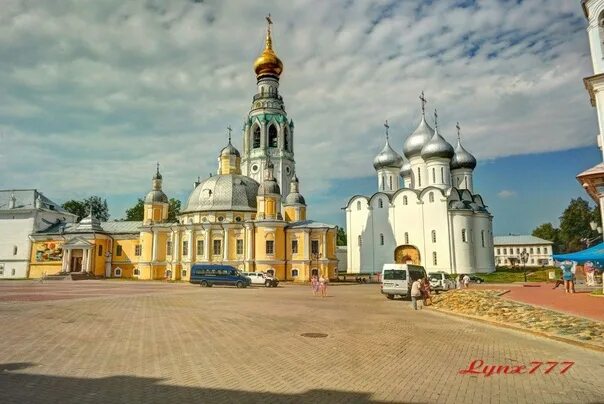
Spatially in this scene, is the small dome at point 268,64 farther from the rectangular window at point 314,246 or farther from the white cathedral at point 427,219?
the rectangular window at point 314,246

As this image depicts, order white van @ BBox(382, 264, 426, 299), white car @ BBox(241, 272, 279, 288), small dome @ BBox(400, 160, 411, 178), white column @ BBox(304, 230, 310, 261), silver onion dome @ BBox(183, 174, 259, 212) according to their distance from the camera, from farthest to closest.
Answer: small dome @ BBox(400, 160, 411, 178), silver onion dome @ BBox(183, 174, 259, 212), white column @ BBox(304, 230, 310, 261), white car @ BBox(241, 272, 279, 288), white van @ BBox(382, 264, 426, 299)

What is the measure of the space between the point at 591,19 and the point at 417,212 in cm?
2999

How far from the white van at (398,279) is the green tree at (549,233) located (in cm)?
8827

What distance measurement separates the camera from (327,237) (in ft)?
151

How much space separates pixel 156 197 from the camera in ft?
176

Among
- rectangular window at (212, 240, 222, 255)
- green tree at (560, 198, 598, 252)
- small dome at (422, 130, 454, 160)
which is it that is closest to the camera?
rectangular window at (212, 240, 222, 255)

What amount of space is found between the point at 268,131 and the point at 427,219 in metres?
29.3

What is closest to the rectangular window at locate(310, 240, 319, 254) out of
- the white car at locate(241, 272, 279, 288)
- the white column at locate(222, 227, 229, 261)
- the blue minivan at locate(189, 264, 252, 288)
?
the white car at locate(241, 272, 279, 288)

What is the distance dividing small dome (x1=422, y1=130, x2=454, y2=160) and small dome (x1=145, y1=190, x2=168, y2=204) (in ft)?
110

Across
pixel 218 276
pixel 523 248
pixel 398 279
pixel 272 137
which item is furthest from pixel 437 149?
pixel 523 248

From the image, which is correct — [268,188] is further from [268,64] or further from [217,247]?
[268,64]

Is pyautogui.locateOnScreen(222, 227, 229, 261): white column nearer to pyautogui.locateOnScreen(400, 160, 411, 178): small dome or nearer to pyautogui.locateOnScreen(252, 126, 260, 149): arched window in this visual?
pyautogui.locateOnScreen(252, 126, 260, 149): arched window

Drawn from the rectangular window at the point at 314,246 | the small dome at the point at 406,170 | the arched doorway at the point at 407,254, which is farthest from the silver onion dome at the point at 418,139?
the rectangular window at the point at 314,246

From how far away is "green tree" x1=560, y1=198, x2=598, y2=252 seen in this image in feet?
241
